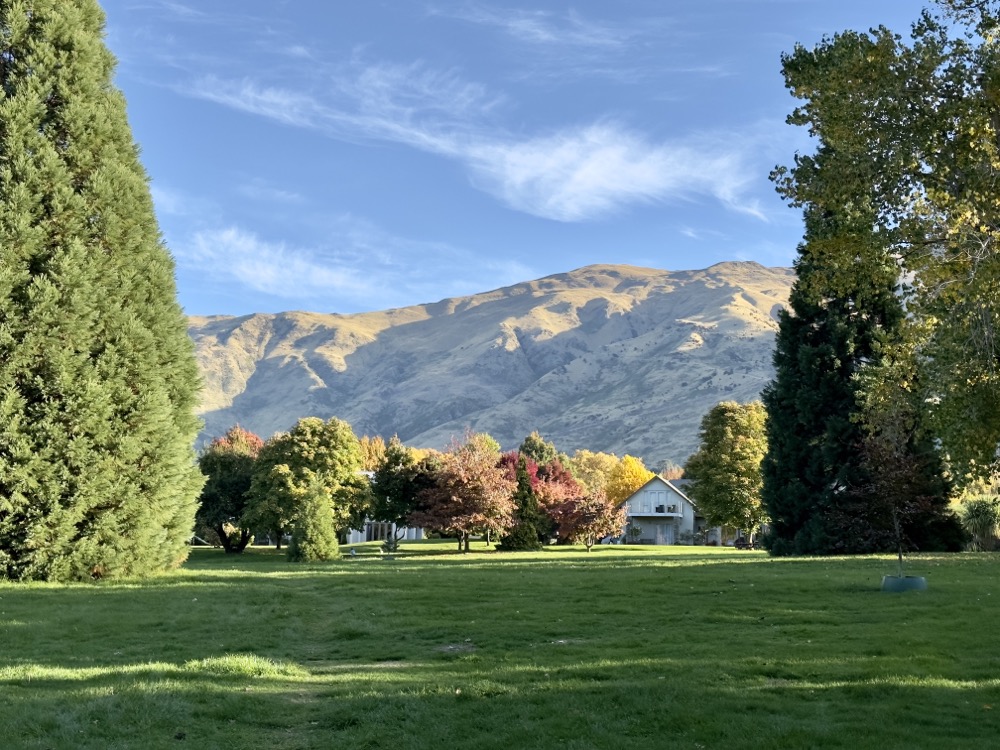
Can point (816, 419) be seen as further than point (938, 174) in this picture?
Yes

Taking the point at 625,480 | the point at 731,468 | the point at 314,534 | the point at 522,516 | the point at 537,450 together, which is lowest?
the point at 522,516

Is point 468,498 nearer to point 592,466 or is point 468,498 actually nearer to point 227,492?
point 227,492

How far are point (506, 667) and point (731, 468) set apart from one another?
4980 centimetres

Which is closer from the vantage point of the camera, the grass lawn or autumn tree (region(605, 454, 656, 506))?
the grass lawn

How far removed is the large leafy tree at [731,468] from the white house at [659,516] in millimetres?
49183

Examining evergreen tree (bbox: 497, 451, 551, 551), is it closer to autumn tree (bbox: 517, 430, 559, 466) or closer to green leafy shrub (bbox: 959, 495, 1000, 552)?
green leafy shrub (bbox: 959, 495, 1000, 552)

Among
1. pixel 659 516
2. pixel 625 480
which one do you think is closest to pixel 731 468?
pixel 659 516

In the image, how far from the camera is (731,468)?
56.4 meters

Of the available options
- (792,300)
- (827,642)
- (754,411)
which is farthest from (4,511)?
(754,411)

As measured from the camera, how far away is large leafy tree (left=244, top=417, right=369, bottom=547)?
4841cm

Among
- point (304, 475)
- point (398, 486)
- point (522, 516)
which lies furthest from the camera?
point (522, 516)

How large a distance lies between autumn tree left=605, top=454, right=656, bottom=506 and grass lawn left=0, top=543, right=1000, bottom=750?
323ft

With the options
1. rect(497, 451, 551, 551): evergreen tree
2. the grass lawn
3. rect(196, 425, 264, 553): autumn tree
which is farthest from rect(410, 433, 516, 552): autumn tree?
the grass lawn

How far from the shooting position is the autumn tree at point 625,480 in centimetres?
11707
